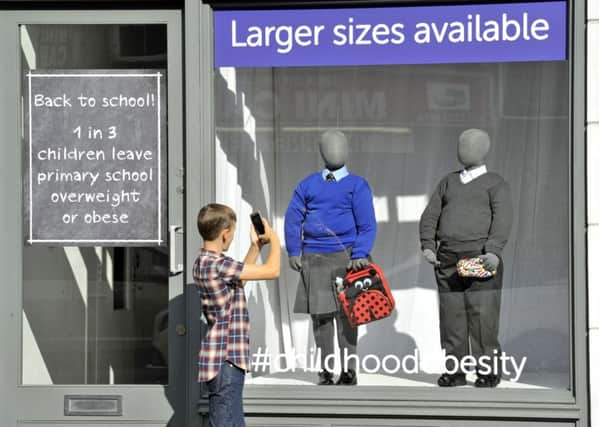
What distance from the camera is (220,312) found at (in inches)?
198

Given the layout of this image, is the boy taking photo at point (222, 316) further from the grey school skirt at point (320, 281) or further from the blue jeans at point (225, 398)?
the grey school skirt at point (320, 281)

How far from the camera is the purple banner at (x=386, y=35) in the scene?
5.93 m

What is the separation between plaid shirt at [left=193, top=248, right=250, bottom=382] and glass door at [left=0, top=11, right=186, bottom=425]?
3.46 ft

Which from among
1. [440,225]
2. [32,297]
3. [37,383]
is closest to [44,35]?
[32,297]

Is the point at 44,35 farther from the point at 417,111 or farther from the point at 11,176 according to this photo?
the point at 417,111

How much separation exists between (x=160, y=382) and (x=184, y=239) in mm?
908

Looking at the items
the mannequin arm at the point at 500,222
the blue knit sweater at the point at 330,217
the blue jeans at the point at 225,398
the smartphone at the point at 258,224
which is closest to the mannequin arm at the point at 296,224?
the blue knit sweater at the point at 330,217

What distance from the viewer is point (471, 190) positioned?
6.08 metres

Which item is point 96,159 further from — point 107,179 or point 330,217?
point 330,217

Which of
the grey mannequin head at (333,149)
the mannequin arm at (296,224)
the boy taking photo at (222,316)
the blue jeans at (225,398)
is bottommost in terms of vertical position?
the blue jeans at (225,398)

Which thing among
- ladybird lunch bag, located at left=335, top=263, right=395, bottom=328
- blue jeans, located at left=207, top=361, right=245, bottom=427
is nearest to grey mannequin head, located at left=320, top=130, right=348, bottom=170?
ladybird lunch bag, located at left=335, top=263, right=395, bottom=328

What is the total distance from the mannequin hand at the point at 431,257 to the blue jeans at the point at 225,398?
1653 millimetres

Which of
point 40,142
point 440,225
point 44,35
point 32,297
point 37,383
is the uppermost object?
point 44,35

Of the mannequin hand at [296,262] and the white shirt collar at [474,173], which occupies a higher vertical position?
the white shirt collar at [474,173]
